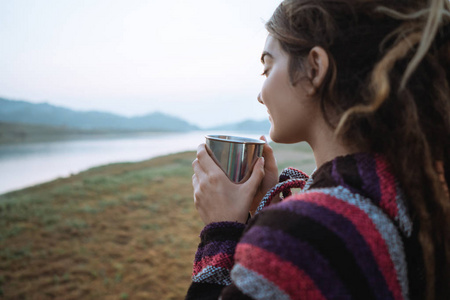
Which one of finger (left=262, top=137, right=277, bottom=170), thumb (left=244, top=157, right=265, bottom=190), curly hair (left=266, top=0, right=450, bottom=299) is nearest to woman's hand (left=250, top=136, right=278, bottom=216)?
finger (left=262, top=137, right=277, bottom=170)

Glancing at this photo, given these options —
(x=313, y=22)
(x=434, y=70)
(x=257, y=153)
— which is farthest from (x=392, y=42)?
(x=257, y=153)

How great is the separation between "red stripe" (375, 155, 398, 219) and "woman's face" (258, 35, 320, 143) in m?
0.32

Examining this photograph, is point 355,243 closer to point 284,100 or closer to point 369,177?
point 369,177

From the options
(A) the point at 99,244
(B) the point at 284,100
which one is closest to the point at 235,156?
(B) the point at 284,100

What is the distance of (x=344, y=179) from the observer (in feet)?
2.65

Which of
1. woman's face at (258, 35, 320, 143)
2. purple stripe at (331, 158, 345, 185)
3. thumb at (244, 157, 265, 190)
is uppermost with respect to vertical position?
woman's face at (258, 35, 320, 143)

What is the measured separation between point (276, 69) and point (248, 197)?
1.68 ft

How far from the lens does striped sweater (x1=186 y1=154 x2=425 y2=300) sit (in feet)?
2.27

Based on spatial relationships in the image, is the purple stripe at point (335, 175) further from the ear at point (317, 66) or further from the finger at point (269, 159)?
the finger at point (269, 159)

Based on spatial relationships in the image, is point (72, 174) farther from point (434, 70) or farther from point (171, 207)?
point (434, 70)

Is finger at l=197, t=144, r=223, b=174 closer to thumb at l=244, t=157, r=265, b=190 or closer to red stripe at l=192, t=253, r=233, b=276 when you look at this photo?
thumb at l=244, t=157, r=265, b=190

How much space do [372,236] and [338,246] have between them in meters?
0.10

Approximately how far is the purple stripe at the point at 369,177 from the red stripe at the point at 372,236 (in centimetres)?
6

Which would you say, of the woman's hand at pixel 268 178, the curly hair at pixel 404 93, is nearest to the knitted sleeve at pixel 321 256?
the curly hair at pixel 404 93
